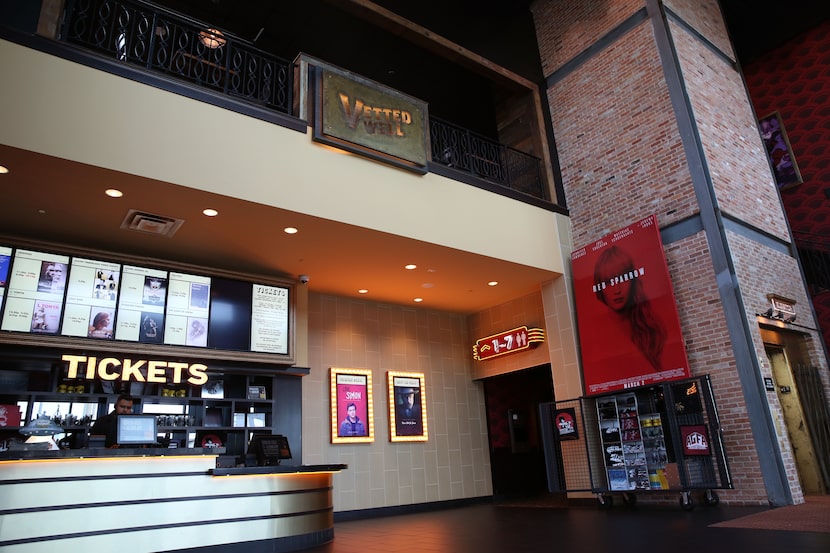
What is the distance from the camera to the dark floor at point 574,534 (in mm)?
4262

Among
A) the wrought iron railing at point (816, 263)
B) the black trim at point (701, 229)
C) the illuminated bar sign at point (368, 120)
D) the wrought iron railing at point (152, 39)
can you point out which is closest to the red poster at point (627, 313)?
the black trim at point (701, 229)

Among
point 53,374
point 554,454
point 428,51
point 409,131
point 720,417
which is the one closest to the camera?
point 53,374

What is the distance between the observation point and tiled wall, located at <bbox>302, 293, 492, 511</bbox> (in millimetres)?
8727

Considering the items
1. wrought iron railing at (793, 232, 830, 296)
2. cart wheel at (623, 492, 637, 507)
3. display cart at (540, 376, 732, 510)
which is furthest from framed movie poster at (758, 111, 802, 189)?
cart wheel at (623, 492, 637, 507)

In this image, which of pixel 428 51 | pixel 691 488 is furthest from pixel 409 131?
pixel 691 488

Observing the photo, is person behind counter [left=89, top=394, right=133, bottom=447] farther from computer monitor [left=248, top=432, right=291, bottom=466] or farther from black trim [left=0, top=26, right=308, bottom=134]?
black trim [left=0, top=26, right=308, bottom=134]

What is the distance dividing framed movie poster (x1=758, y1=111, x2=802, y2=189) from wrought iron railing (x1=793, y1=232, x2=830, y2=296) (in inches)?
52.3

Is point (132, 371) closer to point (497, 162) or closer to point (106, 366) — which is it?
point (106, 366)

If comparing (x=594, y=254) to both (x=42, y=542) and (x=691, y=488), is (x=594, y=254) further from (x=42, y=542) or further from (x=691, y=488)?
(x=42, y=542)

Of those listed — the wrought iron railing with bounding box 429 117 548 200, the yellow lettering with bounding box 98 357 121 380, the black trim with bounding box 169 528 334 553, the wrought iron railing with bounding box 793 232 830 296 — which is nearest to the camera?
the black trim with bounding box 169 528 334 553

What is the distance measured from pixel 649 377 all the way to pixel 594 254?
80.0 inches

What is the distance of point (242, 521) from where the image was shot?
5.34 meters

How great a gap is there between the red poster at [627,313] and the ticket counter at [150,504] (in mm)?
4453

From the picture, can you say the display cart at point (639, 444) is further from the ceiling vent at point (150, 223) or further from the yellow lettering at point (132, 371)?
the ceiling vent at point (150, 223)
